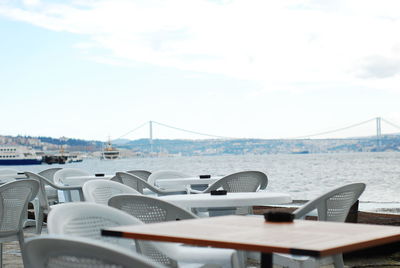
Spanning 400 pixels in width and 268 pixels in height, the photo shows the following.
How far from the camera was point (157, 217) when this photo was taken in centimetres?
271

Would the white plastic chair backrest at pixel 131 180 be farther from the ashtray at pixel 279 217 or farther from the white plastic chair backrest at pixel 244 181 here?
the ashtray at pixel 279 217

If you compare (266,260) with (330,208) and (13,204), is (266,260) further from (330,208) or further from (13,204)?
(13,204)

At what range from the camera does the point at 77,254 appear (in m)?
1.33

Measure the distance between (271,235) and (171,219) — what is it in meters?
1.00

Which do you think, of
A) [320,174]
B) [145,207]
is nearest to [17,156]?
[320,174]

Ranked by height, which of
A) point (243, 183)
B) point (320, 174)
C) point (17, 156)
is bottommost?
point (320, 174)

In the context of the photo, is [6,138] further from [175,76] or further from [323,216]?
[323,216]

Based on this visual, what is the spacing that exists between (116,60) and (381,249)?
55111 mm

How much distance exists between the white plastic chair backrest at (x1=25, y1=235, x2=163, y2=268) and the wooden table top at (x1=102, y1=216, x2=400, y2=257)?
0.34 m

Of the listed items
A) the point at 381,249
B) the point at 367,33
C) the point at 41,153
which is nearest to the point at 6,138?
the point at 41,153

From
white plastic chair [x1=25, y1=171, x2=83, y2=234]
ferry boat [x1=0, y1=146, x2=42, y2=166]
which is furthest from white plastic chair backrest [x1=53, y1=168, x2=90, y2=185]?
ferry boat [x1=0, y1=146, x2=42, y2=166]

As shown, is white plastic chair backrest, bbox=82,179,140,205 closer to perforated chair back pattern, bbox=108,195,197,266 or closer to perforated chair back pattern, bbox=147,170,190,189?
perforated chair back pattern, bbox=108,195,197,266

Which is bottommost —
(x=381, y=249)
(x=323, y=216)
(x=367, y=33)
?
(x=381, y=249)

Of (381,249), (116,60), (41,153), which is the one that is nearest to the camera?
(381,249)
